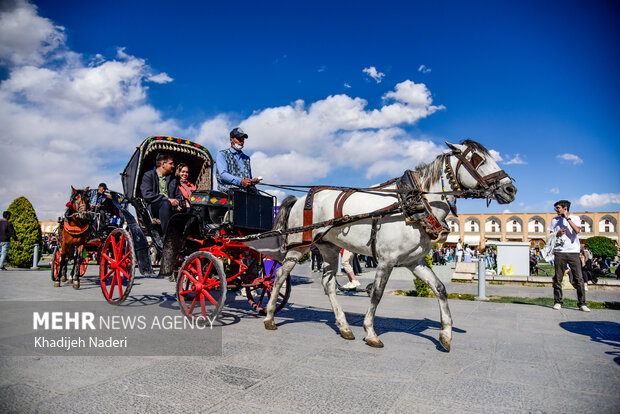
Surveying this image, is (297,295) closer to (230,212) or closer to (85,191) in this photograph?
(230,212)

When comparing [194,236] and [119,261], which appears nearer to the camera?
[194,236]

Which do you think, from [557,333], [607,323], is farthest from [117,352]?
[607,323]

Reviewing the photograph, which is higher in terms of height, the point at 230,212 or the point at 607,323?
the point at 230,212

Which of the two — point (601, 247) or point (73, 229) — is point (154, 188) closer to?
point (73, 229)

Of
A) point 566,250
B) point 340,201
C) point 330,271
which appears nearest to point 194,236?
point 330,271

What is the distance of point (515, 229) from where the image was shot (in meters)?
74.8

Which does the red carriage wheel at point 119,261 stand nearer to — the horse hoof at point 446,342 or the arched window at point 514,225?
the horse hoof at point 446,342

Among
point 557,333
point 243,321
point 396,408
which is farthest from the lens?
point 243,321

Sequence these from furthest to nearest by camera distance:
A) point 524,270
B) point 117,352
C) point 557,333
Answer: point 524,270 → point 557,333 → point 117,352

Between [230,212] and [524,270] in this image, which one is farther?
[524,270]

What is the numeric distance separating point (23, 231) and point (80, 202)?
9.08m

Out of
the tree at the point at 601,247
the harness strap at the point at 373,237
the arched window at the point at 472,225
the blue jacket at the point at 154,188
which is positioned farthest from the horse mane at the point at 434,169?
the arched window at the point at 472,225

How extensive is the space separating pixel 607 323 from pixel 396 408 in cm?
508

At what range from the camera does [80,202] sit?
8688 millimetres
